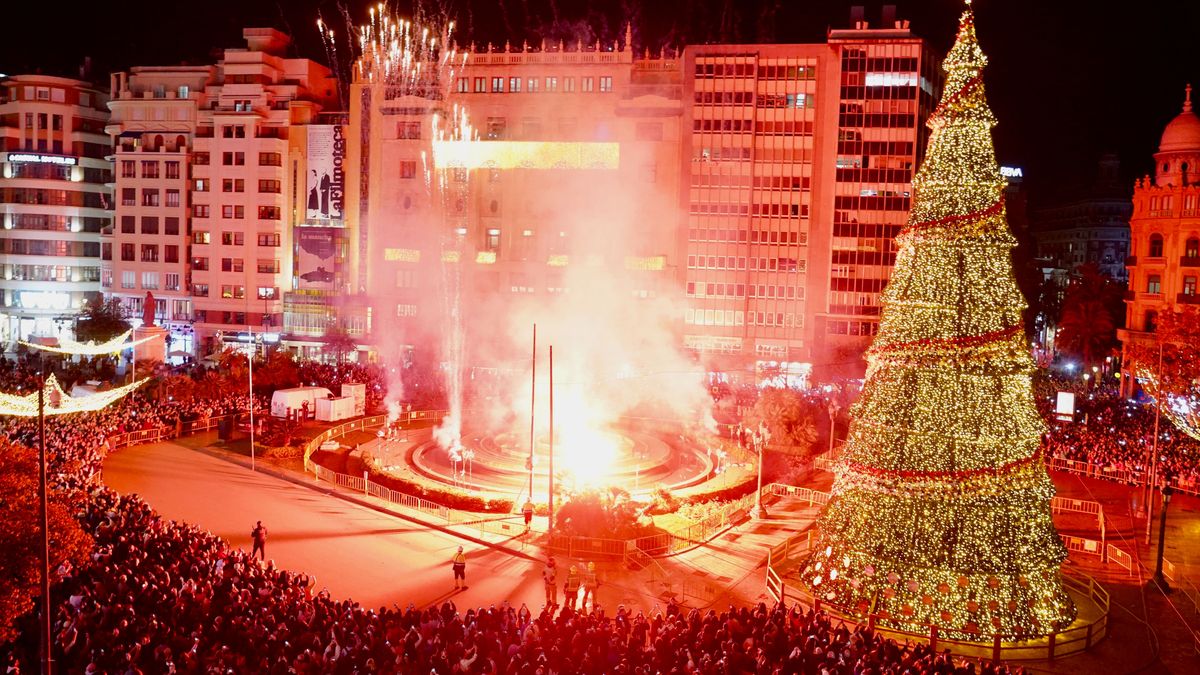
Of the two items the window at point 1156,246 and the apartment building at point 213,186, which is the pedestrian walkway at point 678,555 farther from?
the apartment building at point 213,186

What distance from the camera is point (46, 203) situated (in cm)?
7019

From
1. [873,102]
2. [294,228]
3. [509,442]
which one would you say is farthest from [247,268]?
[873,102]

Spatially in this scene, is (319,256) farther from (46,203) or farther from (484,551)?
(484,551)

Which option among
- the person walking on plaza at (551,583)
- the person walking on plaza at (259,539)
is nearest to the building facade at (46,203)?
the person walking on plaza at (259,539)

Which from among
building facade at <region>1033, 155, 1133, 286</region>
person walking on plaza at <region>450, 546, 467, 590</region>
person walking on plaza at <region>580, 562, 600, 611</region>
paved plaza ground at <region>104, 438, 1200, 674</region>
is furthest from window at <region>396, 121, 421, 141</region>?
building facade at <region>1033, 155, 1133, 286</region>

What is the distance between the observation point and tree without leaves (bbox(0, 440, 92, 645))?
14750 mm

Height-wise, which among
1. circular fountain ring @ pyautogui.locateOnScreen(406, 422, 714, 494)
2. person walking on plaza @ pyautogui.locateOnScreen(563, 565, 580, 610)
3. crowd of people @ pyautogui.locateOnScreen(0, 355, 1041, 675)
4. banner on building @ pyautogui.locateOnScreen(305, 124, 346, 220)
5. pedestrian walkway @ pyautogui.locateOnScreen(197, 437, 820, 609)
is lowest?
pedestrian walkway @ pyautogui.locateOnScreen(197, 437, 820, 609)

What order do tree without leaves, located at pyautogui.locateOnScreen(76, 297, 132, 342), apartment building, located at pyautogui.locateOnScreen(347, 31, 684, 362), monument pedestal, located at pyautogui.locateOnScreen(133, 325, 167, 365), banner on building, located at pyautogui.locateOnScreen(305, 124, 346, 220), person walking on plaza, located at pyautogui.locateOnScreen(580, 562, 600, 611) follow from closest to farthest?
1. person walking on plaza, located at pyautogui.locateOnScreen(580, 562, 600, 611)
2. monument pedestal, located at pyautogui.locateOnScreen(133, 325, 167, 365)
3. tree without leaves, located at pyautogui.locateOnScreen(76, 297, 132, 342)
4. apartment building, located at pyautogui.locateOnScreen(347, 31, 684, 362)
5. banner on building, located at pyautogui.locateOnScreen(305, 124, 346, 220)

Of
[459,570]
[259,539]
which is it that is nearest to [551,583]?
[459,570]

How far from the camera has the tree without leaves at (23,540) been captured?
1475 cm

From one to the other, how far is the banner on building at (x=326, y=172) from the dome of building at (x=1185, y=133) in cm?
5487

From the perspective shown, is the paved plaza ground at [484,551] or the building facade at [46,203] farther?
the building facade at [46,203]

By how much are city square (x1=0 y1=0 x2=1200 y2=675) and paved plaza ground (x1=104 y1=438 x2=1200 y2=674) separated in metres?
0.15

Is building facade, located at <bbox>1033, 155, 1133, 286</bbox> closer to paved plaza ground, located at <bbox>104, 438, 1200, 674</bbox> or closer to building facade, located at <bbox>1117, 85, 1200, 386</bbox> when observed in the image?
building facade, located at <bbox>1117, 85, 1200, 386</bbox>
